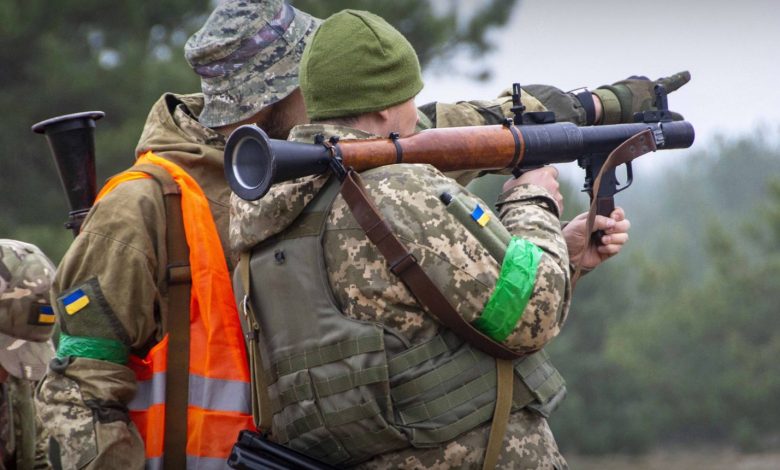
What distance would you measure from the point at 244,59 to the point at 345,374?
1360mm

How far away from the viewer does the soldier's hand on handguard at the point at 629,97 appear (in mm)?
4398

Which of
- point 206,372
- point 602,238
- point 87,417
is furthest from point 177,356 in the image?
point 602,238

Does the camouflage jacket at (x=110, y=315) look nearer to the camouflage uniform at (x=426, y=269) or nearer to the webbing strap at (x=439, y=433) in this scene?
the camouflage uniform at (x=426, y=269)

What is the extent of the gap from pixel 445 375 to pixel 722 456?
99.3ft

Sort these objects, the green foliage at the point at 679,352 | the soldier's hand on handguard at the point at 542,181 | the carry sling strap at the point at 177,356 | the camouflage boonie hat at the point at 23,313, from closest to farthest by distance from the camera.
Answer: the soldier's hand on handguard at the point at 542,181
the carry sling strap at the point at 177,356
the camouflage boonie hat at the point at 23,313
the green foliage at the point at 679,352

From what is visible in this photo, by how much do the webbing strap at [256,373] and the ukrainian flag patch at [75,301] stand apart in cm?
58

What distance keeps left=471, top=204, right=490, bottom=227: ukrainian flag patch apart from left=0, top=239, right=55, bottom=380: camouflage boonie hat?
2.37 m

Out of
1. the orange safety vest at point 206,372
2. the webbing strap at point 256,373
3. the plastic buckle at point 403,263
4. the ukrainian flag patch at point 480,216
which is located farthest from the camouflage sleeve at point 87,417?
the ukrainian flag patch at point 480,216

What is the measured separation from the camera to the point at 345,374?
348cm

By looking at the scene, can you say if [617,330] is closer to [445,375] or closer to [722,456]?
[722,456]

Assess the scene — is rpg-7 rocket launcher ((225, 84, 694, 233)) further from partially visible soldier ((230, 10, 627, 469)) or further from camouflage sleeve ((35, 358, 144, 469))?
camouflage sleeve ((35, 358, 144, 469))

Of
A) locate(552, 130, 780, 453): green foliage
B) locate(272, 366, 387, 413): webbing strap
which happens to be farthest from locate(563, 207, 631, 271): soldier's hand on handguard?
locate(552, 130, 780, 453): green foliage

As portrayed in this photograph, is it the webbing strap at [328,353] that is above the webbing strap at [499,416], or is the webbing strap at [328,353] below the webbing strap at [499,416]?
above

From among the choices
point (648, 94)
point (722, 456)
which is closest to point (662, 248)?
point (722, 456)
